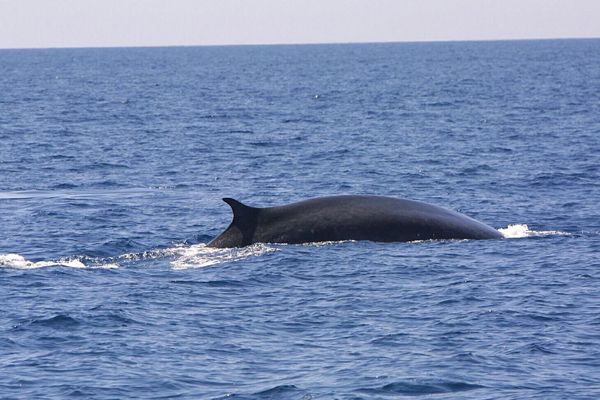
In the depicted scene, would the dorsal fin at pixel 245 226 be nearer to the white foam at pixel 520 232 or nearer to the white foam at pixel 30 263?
the white foam at pixel 30 263

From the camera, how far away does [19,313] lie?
20.5 meters

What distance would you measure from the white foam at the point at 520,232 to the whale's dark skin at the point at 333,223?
2.55 meters

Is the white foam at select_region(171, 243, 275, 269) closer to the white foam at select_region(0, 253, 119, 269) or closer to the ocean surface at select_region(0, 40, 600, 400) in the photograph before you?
the ocean surface at select_region(0, 40, 600, 400)

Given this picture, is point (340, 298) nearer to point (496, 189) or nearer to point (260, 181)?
point (496, 189)

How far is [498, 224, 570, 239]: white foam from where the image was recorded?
27638 millimetres

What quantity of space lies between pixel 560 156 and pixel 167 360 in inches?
1238

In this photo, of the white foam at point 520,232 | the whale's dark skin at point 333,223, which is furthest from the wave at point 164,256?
the white foam at point 520,232

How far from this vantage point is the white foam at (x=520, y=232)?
27.6 metres

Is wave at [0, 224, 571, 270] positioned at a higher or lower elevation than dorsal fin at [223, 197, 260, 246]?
lower

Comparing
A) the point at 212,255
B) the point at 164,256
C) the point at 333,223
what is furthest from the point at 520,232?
the point at 164,256

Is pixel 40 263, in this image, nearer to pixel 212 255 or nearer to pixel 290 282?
pixel 212 255

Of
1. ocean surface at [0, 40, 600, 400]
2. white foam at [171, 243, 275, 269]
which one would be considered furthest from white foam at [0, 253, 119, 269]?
white foam at [171, 243, 275, 269]

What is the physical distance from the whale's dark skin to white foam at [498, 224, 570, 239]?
255 centimetres

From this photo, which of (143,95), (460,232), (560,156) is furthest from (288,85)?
(460,232)
